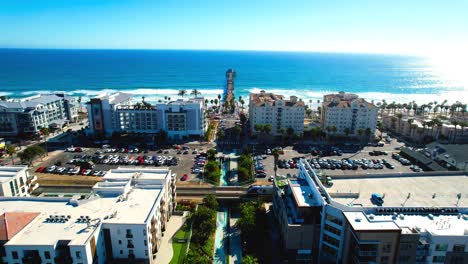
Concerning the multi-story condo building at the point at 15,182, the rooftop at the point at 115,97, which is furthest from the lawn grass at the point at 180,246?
the rooftop at the point at 115,97

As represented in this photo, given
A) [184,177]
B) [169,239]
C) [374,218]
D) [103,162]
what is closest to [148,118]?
[103,162]

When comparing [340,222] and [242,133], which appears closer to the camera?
[340,222]

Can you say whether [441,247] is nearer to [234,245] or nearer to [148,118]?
A: [234,245]

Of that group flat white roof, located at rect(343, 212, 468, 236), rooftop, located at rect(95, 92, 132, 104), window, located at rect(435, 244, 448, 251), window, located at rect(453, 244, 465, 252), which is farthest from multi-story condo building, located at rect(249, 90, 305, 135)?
window, located at rect(453, 244, 465, 252)

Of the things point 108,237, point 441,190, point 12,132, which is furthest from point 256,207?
point 12,132

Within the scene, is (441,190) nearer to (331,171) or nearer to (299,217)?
(299,217)
